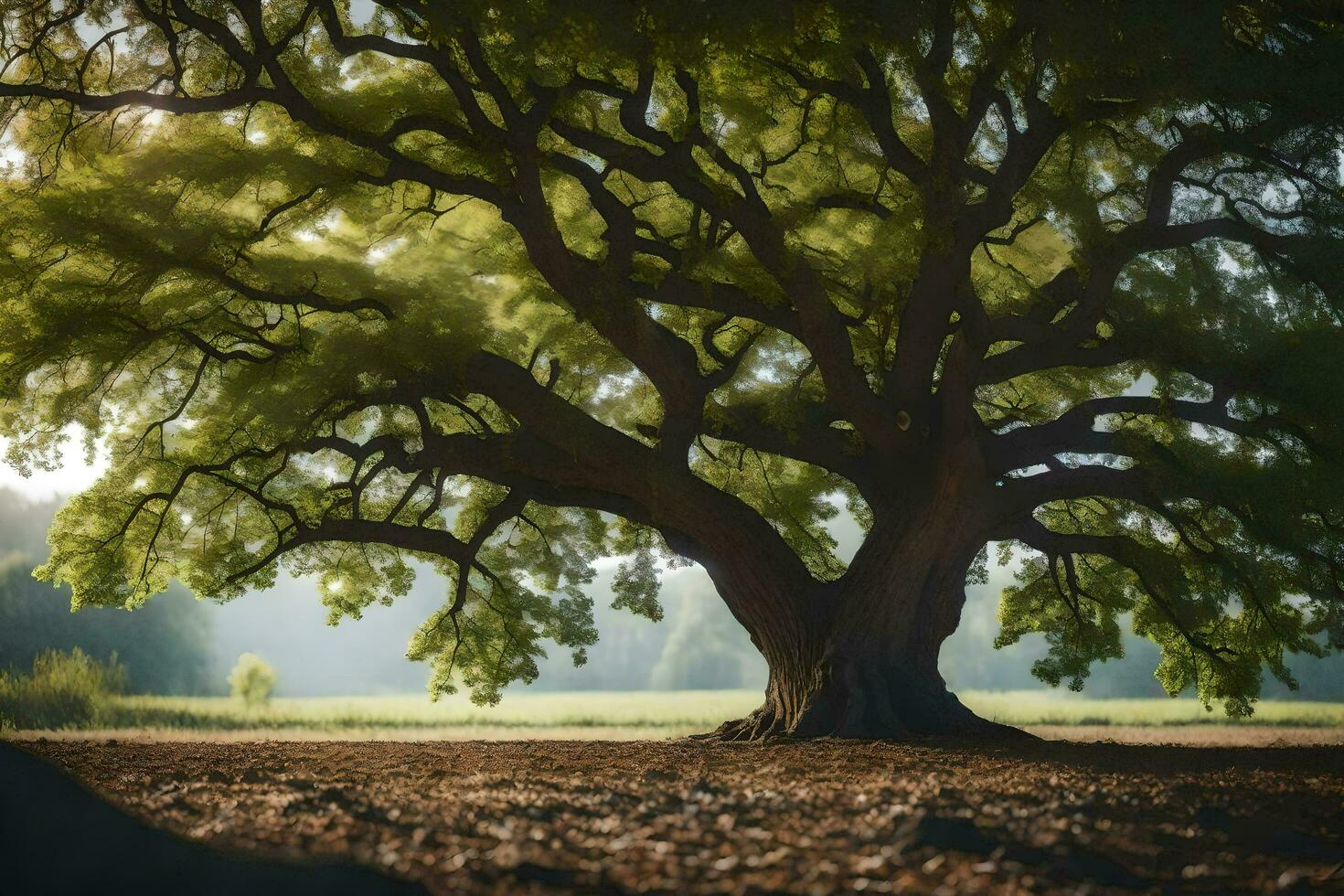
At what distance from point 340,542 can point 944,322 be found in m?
7.21

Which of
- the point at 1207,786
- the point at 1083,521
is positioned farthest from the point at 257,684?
the point at 1207,786

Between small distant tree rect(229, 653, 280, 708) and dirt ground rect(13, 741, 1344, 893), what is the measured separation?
19.4 m

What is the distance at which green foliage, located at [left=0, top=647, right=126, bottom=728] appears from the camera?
1423cm

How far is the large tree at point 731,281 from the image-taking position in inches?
315

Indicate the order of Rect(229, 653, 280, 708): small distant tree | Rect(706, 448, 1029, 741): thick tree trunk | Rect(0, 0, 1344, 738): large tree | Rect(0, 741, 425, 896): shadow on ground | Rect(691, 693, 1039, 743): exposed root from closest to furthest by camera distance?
1. Rect(0, 741, 425, 896): shadow on ground
2. Rect(0, 0, 1344, 738): large tree
3. Rect(691, 693, 1039, 743): exposed root
4. Rect(706, 448, 1029, 741): thick tree trunk
5. Rect(229, 653, 280, 708): small distant tree

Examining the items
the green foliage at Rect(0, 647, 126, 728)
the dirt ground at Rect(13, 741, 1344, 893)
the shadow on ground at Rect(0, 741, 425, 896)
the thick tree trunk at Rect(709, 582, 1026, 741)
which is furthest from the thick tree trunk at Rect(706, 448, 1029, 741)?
the green foliage at Rect(0, 647, 126, 728)

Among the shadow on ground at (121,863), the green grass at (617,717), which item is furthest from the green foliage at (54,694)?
the shadow on ground at (121,863)

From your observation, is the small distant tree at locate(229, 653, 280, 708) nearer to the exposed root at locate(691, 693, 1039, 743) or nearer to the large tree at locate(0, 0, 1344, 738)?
the large tree at locate(0, 0, 1344, 738)

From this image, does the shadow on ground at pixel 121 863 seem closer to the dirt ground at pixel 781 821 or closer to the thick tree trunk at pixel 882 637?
the dirt ground at pixel 781 821

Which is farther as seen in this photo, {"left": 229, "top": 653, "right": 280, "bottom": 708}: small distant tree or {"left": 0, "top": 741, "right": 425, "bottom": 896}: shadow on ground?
{"left": 229, "top": 653, "right": 280, "bottom": 708}: small distant tree

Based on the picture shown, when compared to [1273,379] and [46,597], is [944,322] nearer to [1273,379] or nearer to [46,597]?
[1273,379]

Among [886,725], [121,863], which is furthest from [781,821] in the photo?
[886,725]

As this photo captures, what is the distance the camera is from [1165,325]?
30.1 feet

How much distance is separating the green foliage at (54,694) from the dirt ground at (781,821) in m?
8.54
